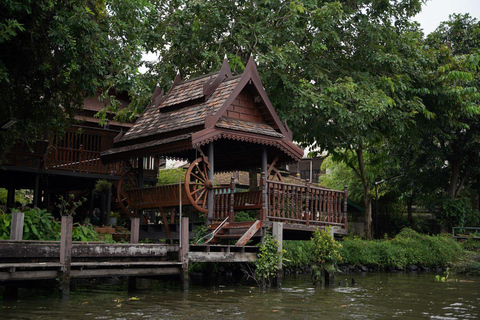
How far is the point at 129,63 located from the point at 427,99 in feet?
A: 52.5

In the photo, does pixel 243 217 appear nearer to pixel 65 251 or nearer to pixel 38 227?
pixel 38 227

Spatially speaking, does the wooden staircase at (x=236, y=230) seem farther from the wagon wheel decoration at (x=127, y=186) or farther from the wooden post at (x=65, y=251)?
the wooden post at (x=65, y=251)

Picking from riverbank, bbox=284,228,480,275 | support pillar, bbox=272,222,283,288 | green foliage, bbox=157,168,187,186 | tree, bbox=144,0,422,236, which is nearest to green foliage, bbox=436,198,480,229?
riverbank, bbox=284,228,480,275

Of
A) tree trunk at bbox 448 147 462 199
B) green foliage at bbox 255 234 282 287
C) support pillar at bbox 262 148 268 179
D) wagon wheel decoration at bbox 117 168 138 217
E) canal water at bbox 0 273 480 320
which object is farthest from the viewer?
tree trunk at bbox 448 147 462 199

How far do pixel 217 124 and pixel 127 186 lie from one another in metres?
4.84

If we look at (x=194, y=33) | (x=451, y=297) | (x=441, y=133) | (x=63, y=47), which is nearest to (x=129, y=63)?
(x=63, y=47)

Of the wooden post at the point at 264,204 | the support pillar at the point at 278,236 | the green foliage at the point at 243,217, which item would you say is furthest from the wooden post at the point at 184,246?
the green foliage at the point at 243,217

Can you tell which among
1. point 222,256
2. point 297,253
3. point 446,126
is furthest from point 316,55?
point 222,256

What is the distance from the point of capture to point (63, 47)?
14.6 meters

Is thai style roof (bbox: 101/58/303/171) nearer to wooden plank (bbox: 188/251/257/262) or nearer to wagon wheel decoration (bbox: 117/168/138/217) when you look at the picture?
wagon wheel decoration (bbox: 117/168/138/217)

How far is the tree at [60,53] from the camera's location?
545 inches

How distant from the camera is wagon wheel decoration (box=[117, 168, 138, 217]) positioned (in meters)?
18.8

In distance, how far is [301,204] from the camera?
17.1m

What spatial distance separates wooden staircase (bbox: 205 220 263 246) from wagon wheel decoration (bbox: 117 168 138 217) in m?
3.47
